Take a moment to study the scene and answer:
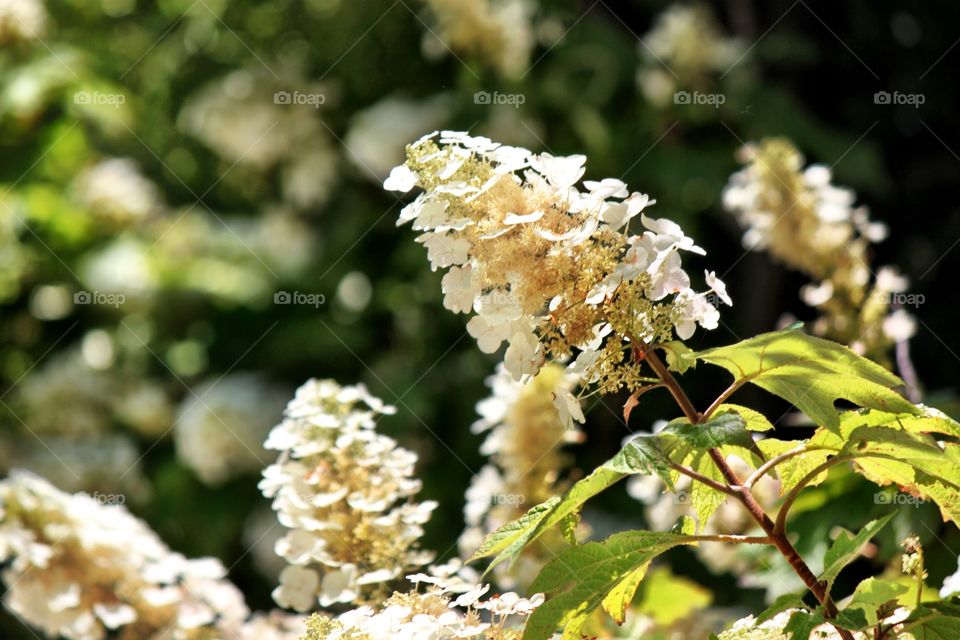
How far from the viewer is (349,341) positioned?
2.68m

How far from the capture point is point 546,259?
74 centimetres

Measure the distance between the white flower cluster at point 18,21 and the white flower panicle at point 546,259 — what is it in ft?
7.56

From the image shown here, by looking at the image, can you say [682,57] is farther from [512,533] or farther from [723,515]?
[512,533]

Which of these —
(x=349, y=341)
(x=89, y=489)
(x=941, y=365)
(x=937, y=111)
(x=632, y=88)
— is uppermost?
(x=632, y=88)

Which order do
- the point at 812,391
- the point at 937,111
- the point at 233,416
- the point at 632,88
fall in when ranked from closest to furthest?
1. the point at 812,391
2. the point at 233,416
3. the point at 632,88
4. the point at 937,111

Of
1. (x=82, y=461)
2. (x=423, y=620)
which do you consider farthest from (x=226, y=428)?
(x=423, y=620)

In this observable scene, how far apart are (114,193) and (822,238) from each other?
200 cm

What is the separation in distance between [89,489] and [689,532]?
2.14m

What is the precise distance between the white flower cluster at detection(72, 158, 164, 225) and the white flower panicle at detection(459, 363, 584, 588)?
195cm

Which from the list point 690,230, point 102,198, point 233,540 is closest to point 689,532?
point 690,230

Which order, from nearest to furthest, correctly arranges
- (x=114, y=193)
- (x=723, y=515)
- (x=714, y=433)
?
(x=714, y=433), (x=723, y=515), (x=114, y=193)

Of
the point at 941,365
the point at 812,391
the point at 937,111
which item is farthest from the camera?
the point at 937,111

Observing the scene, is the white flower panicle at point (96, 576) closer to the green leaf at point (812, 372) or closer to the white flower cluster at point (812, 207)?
the green leaf at point (812, 372)

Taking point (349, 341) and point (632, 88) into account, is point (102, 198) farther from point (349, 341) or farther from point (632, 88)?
point (632, 88)
